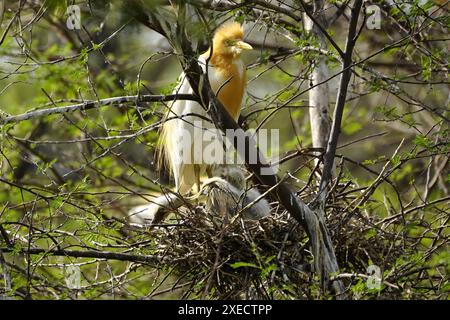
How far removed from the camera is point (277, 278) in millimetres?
3766

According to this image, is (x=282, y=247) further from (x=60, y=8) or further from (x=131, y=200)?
(x=131, y=200)

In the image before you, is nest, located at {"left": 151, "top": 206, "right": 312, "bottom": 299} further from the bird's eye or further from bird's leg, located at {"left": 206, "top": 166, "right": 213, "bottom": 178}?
the bird's eye

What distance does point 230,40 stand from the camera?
5422mm

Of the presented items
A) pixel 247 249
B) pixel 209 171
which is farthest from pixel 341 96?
pixel 209 171

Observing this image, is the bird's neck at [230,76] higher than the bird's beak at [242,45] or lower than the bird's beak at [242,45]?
lower

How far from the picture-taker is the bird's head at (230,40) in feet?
17.8
